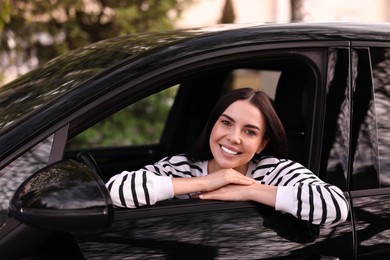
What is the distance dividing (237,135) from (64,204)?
724 mm

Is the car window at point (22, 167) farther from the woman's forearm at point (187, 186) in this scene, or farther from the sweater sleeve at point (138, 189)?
the woman's forearm at point (187, 186)

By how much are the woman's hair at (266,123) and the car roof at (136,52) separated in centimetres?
22

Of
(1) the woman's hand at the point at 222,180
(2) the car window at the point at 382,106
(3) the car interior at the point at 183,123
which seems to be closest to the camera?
(1) the woman's hand at the point at 222,180

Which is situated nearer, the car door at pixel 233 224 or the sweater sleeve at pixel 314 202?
the car door at pixel 233 224

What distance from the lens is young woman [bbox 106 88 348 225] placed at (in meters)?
2.20

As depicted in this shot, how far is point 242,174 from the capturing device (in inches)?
98.2

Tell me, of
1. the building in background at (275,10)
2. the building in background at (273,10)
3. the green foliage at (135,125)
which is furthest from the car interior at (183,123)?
the building in background at (275,10)

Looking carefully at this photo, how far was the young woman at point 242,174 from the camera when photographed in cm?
220

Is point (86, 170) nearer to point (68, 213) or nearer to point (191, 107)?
point (68, 213)

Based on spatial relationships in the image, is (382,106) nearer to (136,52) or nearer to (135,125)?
(136,52)

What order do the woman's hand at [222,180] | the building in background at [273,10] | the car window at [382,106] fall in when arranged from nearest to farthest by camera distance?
the woman's hand at [222,180]
the car window at [382,106]
the building in background at [273,10]

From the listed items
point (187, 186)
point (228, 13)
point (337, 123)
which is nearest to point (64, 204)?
point (187, 186)

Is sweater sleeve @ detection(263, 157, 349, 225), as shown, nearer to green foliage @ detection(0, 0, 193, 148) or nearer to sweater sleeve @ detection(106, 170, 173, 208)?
sweater sleeve @ detection(106, 170, 173, 208)

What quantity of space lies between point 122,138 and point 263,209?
6399 millimetres
